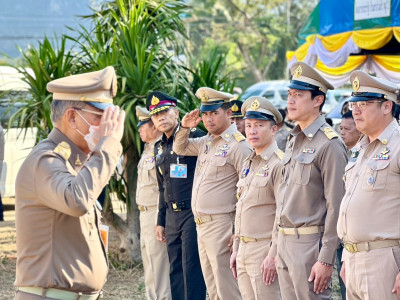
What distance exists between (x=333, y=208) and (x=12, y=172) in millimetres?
10889

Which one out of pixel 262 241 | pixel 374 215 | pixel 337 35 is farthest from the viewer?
pixel 337 35

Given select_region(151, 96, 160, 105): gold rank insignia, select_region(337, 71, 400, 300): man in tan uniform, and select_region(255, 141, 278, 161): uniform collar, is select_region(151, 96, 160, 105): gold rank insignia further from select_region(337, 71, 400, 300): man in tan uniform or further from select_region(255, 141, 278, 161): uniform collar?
select_region(337, 71, 400, 300): man in tan uniform

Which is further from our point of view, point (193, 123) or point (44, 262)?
point (193, 123)

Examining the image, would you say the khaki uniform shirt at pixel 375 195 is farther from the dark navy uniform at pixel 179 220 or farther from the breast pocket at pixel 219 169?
the dark navy uniform at pixel 179 220

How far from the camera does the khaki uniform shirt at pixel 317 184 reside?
4.77 m

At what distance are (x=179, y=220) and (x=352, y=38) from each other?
17.8 ft

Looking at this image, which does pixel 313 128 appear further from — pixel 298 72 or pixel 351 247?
pixel 351 247

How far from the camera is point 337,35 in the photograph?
465 inches

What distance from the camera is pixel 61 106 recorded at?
3432 mm

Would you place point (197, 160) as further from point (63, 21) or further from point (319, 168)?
point (63, 21)

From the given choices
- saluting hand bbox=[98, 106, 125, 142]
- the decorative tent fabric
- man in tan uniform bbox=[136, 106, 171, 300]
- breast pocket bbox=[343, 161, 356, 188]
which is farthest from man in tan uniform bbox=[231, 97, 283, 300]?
the decorative tent fabric

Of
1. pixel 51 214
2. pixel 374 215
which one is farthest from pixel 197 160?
pixel 51 214

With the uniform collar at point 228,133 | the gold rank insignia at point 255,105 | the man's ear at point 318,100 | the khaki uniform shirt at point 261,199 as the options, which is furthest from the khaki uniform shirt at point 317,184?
the uniform collar at point 228,133

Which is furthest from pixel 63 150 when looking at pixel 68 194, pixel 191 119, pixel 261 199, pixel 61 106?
pixel 191 119
